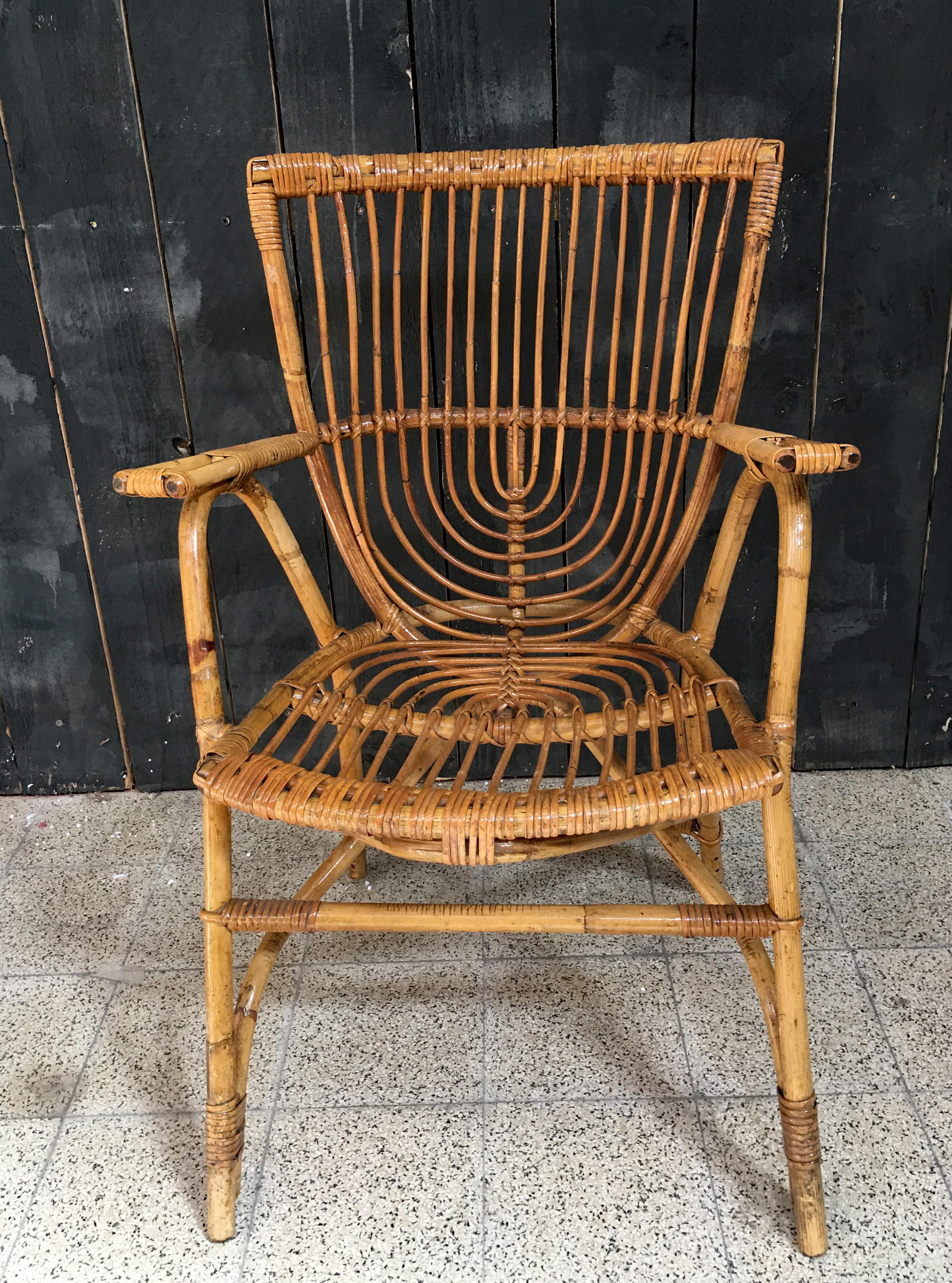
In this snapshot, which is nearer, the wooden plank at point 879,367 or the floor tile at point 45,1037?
the floor tile at point 45,1037

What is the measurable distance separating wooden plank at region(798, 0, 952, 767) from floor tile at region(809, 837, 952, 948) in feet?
0.81

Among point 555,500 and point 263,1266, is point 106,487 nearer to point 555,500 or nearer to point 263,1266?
point 555,500

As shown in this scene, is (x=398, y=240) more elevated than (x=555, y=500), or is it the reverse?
(x=398, y=240)

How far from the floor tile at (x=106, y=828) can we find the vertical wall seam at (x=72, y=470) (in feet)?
0.22

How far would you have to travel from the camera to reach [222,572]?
70.7 inches

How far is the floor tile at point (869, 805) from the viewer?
1731mm

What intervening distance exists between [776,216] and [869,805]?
3.13 feet

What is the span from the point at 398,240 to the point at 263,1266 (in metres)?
1.16

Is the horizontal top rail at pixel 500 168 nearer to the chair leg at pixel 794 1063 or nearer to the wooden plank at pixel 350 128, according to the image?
the wooden plank at pixel 350 128

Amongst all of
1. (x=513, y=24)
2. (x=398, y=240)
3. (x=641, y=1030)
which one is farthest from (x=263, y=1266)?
(x=513, y=24)

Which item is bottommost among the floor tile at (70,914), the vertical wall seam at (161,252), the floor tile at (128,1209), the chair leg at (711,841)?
the floor tile at (128,1209)

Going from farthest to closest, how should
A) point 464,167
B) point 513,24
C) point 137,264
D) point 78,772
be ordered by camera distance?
point 78,772 → point 137,264 → point 513,24 → point 464,167

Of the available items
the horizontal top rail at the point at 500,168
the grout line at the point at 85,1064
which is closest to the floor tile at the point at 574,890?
the grout line at the point at 85,1064

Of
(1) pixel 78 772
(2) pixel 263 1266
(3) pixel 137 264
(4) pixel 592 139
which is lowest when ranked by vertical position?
(2) pixel 263 1266
